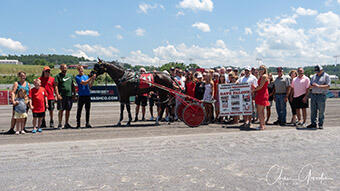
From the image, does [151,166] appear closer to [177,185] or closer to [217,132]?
[177,185]

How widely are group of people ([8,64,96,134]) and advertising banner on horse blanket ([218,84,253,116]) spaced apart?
4570 millimetres

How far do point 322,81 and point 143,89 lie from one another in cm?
592

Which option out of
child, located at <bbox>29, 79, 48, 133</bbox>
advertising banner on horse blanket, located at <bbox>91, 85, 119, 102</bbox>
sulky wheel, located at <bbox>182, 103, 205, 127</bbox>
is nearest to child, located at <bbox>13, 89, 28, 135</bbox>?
child, located at <bbox>29, 79, 48, 133</bbox>

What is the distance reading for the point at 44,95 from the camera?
27.3 ft

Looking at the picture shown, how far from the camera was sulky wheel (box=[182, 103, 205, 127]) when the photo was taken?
885 centimetres

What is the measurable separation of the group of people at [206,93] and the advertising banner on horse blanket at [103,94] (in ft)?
48.5

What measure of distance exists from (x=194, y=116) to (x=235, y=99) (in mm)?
1581

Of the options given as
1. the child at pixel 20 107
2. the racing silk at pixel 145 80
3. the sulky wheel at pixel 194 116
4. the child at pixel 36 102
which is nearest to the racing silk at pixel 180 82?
the racing silk at pixel 145 80

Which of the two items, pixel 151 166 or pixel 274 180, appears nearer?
pixel 274 180

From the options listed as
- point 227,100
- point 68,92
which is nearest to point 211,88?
point 227,100

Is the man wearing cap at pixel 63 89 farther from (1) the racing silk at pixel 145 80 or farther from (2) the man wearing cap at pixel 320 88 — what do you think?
(2) the man wearing cap at pixel 320 88

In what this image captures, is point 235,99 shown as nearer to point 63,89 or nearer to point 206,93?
point 206,93

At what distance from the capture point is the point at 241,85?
8.94 m

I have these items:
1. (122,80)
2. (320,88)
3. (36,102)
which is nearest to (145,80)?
(122,80)
